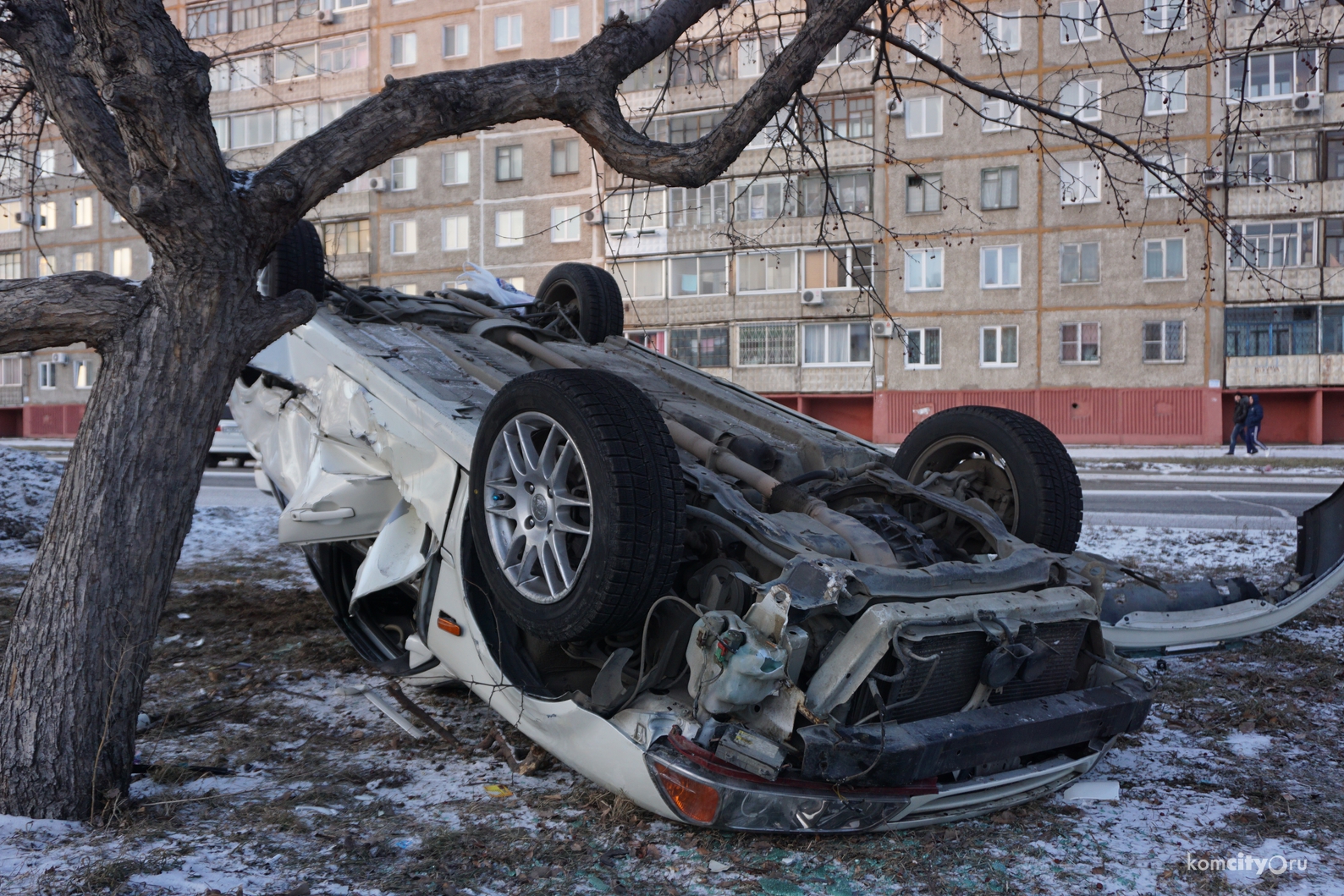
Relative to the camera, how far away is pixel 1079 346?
98.9ft

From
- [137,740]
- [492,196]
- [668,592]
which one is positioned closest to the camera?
[668,592]

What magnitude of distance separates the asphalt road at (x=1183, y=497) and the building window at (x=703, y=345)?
685 inches

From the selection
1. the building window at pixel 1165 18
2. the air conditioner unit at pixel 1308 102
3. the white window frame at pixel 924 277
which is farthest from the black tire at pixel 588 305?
the air conditioner unit at pixel 1308 102

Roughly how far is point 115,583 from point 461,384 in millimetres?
1679

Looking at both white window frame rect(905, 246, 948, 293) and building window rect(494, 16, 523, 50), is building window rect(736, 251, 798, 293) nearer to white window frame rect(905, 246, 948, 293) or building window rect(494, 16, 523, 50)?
white window frame rect(905, 246, 948, 293)

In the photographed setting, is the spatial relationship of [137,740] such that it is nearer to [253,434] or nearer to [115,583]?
[115,583]

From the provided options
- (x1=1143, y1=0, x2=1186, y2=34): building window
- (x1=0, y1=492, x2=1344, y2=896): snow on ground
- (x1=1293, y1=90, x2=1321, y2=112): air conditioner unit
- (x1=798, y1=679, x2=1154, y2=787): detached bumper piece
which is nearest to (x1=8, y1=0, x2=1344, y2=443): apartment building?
(x1=1293, y1=90, x2=1321, y2=112): air conditioner unit

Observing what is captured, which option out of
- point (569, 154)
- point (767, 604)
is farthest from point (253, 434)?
point (569, 154)

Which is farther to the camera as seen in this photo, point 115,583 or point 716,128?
point 716,128

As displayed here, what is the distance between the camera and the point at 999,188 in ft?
100

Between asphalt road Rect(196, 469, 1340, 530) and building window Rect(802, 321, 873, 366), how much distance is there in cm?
1519

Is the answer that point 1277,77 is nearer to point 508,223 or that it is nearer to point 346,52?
point 508,223

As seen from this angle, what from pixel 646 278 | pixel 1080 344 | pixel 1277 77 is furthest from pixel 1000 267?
pixel 646 278

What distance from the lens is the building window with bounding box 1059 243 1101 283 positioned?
2966 centimetres
